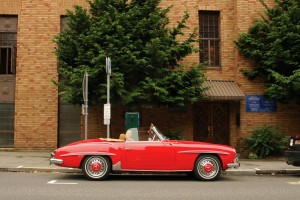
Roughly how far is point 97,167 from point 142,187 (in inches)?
60.6

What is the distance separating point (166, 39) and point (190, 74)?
4.71 feet

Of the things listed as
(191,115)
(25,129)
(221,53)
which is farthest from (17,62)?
(221,53)

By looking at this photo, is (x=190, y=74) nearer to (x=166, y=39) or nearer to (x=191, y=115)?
(x=166, y=39)

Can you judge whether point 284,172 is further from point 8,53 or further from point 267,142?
point 8,53

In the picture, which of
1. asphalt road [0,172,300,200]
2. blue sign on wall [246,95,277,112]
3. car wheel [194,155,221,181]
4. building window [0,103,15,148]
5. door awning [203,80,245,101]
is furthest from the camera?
building window [0,103,15,148]

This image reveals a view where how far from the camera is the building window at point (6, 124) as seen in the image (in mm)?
15836

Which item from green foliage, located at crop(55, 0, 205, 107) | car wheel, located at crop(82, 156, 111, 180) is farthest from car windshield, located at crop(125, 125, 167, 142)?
green foliage, located at crop(55, 0, 205, 107)

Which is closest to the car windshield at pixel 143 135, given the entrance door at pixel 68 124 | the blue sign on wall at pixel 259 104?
the entrance door at pixel 68 124

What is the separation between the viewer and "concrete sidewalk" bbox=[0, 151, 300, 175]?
37.3 feet

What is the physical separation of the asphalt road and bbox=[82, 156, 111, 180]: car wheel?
194 mm

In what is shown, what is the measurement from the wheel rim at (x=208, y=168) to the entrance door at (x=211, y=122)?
6.11 meters

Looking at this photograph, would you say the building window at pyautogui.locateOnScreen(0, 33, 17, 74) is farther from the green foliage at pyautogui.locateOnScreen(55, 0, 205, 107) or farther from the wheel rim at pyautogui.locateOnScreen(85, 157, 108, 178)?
the wheel rim at pyautogui.locateOnScreen(85, 157, 108, 178)

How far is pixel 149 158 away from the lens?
31.9 feet

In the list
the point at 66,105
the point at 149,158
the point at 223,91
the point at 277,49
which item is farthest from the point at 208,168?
the point at 66,105
